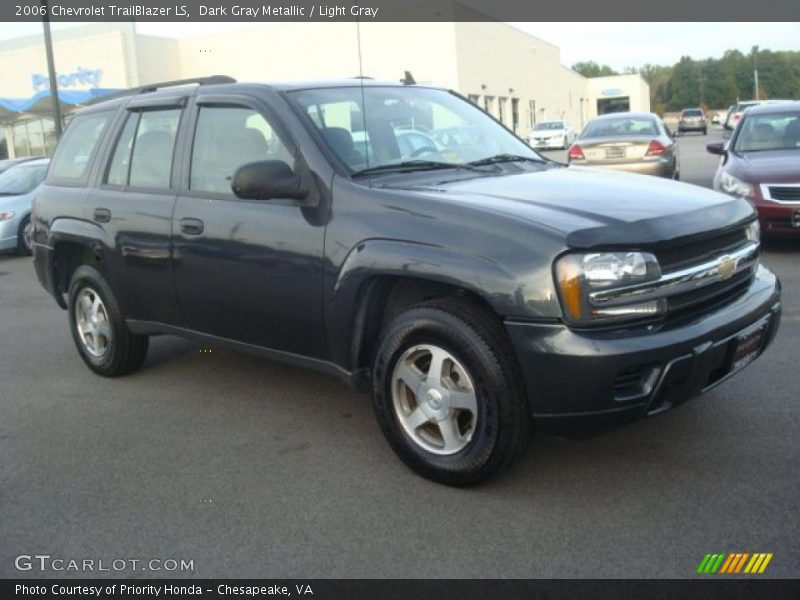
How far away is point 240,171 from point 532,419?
1757 mm

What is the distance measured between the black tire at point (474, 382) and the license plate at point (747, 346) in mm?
973

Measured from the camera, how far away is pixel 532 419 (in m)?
3.50

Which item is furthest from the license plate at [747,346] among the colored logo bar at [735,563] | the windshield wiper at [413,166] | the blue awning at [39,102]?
the blue awning at [39,102]

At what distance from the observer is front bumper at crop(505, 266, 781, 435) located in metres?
3.23

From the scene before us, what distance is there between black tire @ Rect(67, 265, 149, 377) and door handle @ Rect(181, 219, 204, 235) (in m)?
1.06

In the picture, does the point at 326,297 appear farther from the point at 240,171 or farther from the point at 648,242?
the point at 648,242

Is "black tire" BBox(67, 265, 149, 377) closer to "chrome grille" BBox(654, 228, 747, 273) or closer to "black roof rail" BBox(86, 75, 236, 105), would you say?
"black roof rail" BBox(86, 75, 236, 105)

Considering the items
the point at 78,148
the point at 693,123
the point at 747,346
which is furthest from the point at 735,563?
the point at 693,123

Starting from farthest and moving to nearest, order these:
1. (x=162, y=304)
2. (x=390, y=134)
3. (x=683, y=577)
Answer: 1. (x=162, y=304)
2. (x=390, y=134)
3. (x=683, y=577)

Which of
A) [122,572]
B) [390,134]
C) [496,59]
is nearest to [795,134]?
[390,134]

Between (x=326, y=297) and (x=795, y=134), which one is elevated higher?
(x=795, y=134)

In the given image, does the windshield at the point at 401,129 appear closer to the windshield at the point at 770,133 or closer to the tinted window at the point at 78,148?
the tinted window at the point at 78,148

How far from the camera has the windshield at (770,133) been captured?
9.68 m

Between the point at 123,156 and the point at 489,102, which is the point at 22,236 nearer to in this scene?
the point at 123,156
